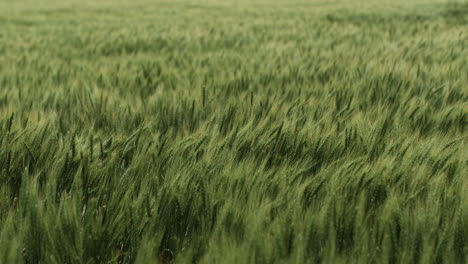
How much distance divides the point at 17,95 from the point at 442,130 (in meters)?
1.49

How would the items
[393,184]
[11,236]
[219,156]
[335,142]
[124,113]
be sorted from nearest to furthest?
[11,236]
[393,184]
[219,156]
[335,142]
[124,113]

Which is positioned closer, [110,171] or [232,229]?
[232,229]

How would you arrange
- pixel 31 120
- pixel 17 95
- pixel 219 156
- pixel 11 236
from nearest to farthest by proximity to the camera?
pixel 11 236
pixel 219 156
pixel 31 120
pixel 17 95

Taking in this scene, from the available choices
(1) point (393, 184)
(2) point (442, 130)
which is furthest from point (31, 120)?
(2) point (442, 130)

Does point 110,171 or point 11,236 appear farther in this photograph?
point 110,171

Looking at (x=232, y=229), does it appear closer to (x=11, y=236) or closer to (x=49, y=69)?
(x=11, y=236)

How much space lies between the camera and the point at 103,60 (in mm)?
2770

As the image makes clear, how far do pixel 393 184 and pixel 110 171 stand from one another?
0.57 metres

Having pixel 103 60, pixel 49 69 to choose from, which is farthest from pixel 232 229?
pixel 103 60

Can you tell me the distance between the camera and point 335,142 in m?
1.02

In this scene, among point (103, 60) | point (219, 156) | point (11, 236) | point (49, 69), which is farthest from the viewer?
point (103, 60)

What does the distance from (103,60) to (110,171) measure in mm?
2091

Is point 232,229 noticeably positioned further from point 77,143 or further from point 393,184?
point 77,143

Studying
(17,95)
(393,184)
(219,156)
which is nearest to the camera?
(393,184)
